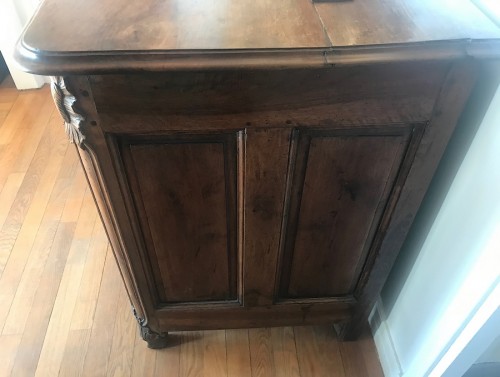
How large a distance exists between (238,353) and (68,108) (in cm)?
88

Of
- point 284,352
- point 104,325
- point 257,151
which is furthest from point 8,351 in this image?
point 257,151

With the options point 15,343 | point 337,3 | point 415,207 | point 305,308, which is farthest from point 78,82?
point 15,343

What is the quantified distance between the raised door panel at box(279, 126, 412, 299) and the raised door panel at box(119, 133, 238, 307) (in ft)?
0.43

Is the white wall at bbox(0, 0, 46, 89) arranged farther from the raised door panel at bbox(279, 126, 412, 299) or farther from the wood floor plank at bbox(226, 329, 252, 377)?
the raised door panel at bbox(279, 126, 412, 299)

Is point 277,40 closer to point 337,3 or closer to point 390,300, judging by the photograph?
point 337,3

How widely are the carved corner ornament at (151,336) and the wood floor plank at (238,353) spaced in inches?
7.3

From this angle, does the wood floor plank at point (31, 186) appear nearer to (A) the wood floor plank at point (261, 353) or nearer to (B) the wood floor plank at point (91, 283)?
(B) the wood floor plank at point (91, 283)

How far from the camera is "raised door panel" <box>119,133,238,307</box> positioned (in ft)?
2.50

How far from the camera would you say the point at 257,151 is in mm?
752

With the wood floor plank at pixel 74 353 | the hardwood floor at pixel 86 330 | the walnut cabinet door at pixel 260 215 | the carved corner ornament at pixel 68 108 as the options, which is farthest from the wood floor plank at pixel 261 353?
the carved corner ornament at pixel 68 108

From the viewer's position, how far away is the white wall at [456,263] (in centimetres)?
72

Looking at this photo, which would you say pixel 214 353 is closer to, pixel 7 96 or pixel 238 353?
pixel 238 353

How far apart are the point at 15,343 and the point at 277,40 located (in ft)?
3.85

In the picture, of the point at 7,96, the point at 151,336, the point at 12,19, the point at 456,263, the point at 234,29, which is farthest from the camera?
the point at 7,96
